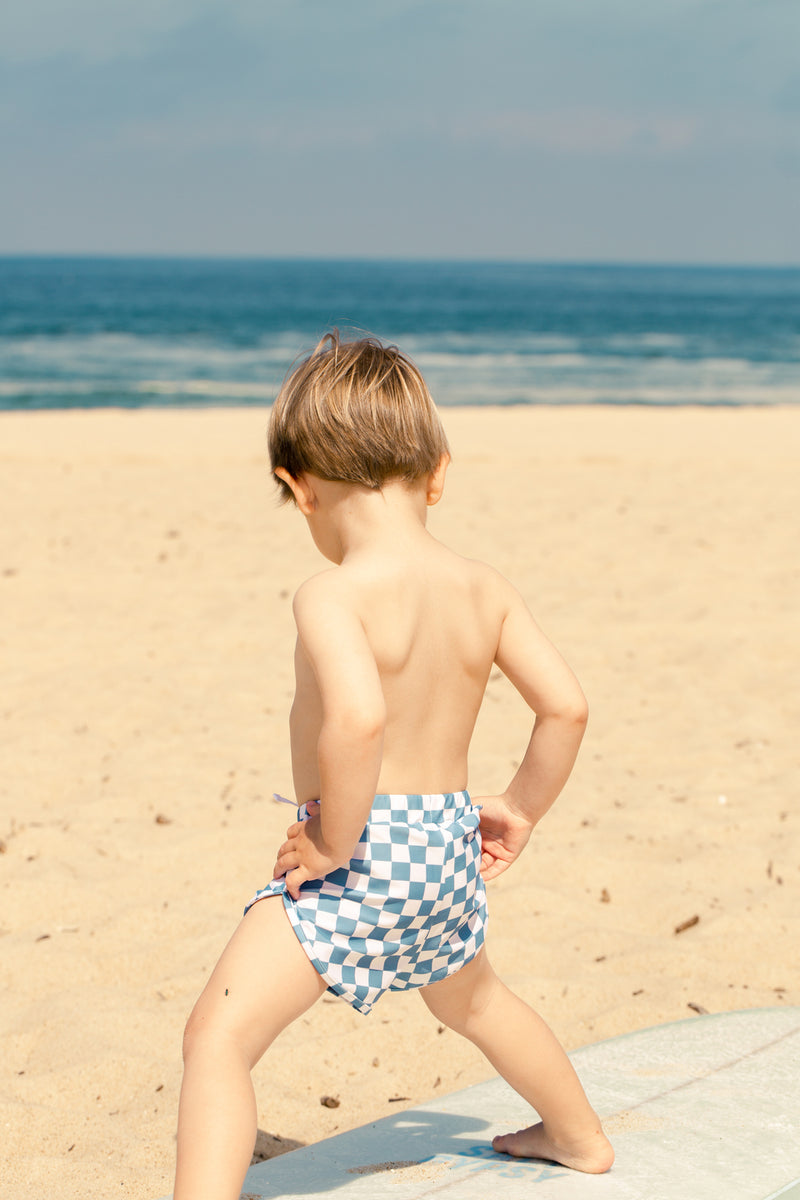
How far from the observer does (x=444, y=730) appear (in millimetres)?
1783

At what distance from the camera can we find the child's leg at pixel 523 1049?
6.10 feet

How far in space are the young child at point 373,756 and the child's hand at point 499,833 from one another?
32 millimetres

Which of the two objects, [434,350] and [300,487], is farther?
[434,350]

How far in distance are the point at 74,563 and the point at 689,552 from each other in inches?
144

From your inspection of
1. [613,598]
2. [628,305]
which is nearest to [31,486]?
[613,598]

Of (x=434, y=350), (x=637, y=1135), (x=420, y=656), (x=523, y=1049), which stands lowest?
(x=637, y=1135)

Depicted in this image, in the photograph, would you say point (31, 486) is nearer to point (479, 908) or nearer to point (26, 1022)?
point (26, 1022)

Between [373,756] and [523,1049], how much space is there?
614mm

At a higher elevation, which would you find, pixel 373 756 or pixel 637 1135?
pixel 373 756

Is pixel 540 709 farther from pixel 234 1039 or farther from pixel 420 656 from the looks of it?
pixel 234 1039

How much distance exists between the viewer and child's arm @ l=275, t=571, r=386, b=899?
1579 mm

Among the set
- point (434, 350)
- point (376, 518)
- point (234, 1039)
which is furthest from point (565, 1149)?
point (434, 350)

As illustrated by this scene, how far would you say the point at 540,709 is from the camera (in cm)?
183

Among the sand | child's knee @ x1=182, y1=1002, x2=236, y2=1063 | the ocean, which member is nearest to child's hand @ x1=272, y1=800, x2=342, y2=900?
child's knee @ x1=182, y1=1002, x2=236, y2=1063
